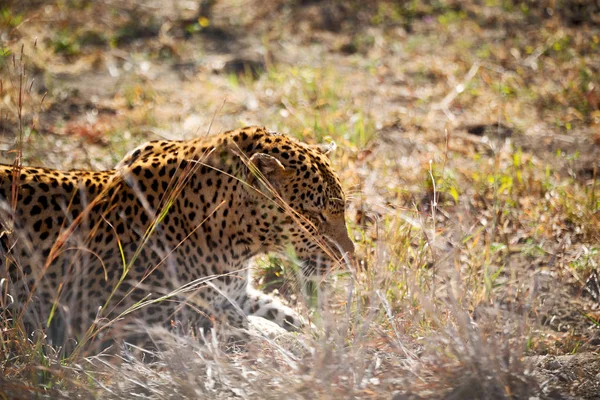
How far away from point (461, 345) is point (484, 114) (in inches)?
194

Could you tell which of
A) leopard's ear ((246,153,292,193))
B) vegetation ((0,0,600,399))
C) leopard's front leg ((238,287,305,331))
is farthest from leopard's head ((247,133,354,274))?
leopard's front leg ((238,287,305,331))

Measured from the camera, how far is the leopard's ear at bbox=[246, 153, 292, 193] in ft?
14.0

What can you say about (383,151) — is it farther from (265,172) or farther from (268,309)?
(265,172)

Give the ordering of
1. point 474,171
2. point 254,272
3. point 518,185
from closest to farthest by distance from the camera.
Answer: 1. point 254,272
2. point 518,185
3. point 474,171

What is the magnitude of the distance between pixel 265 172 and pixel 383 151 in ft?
9.93

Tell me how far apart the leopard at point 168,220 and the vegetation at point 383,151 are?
29 centimetres

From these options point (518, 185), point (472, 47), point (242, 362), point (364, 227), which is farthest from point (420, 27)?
point (242, 362)

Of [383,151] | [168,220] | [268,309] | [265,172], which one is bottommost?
[268,309]

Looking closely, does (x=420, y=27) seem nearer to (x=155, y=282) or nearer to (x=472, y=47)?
(x=472, y=47)

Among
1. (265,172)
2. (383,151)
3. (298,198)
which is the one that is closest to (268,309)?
(298,198)

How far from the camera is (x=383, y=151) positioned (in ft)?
23.6

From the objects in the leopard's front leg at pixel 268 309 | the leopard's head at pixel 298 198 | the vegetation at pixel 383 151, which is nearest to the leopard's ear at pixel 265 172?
the leopard's head at pixel 298 198

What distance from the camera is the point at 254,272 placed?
→ 5605mm

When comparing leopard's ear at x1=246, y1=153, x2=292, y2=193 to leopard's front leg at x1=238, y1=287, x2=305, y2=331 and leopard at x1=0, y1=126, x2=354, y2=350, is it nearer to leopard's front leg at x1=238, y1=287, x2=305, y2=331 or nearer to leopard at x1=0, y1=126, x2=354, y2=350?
leopard at x1=0, y1=126, x2=354, y2=350
